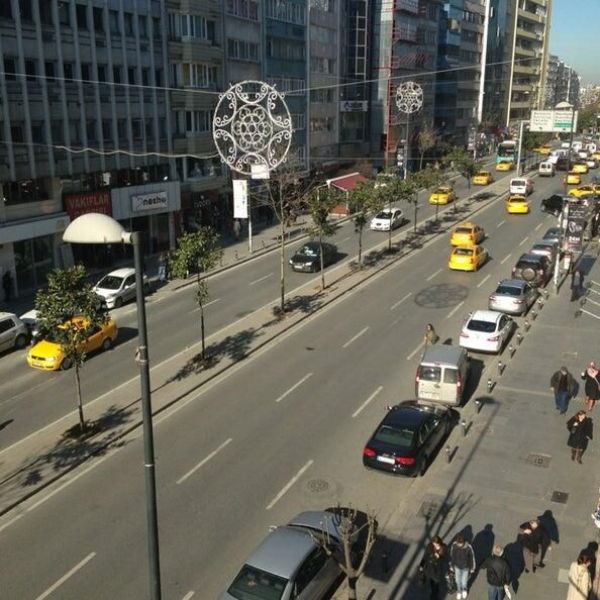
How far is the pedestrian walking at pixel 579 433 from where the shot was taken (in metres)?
19.3

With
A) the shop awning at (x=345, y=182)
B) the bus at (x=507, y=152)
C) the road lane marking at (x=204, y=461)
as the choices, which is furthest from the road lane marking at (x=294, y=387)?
the bus at (x=507, y=152)

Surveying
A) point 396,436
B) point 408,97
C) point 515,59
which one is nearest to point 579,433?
point 396,436

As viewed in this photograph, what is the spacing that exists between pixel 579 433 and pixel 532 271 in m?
21.1

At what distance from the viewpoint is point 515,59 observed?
160 meters

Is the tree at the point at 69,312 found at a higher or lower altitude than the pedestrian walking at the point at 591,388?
higher

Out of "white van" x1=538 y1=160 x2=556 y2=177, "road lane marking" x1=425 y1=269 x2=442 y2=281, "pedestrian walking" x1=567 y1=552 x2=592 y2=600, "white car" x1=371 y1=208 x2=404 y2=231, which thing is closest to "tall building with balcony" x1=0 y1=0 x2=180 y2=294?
"white car" x1=371 y1=208 x2=404 y2=231

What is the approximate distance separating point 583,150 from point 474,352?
94.4m

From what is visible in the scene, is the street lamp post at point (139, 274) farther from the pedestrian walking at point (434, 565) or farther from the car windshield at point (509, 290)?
the car windshield at point (509, 290)

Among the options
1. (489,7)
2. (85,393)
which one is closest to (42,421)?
(85,393)

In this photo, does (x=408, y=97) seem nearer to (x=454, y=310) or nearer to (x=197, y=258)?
(x=454, y=310)

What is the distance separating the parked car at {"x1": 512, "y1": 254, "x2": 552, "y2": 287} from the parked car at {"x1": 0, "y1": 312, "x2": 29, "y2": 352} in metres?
25.9

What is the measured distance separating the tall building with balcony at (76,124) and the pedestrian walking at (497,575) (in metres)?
33.2

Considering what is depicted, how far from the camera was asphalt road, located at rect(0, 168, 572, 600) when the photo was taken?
15812 mm

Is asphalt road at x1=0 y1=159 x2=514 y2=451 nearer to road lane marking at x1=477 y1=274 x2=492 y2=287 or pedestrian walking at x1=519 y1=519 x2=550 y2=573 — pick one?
road lane marking at x1=477 y1=274 x2=492 y2=287
